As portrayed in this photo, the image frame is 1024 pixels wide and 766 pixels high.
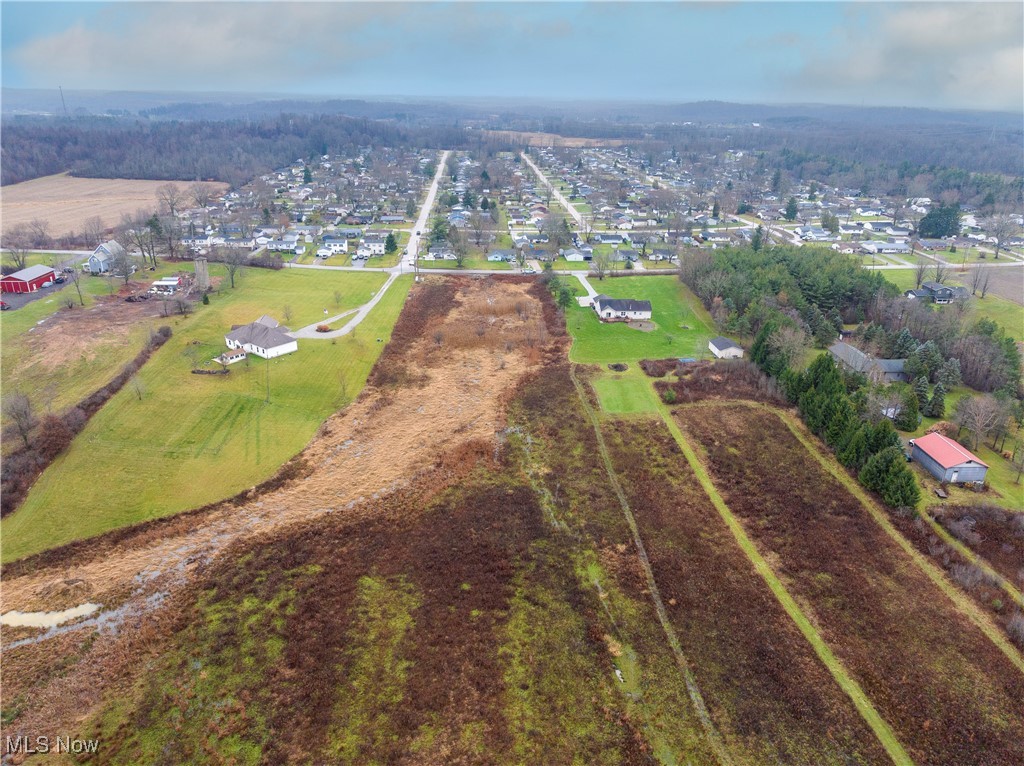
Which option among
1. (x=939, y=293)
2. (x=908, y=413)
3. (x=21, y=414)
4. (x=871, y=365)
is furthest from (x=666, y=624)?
(x=939, y=293)

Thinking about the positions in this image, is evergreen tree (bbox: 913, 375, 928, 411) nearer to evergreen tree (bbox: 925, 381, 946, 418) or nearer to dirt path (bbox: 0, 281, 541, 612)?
evergreen tree (bbox: 925, 381, 946, 418)

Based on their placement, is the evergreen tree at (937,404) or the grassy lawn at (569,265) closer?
the evergreen tree at (937,404)

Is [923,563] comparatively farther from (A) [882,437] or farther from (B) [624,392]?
(B) [624,392]

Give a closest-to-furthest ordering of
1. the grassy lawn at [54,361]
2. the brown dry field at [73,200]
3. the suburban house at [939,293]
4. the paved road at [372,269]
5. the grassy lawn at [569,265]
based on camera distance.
Answer: the grassy lawn at [54,361]
the paved road at [372,269]
the suburban house at [939,293]
the grassy lawn at [569,265]
the brown dry field at [73,200]

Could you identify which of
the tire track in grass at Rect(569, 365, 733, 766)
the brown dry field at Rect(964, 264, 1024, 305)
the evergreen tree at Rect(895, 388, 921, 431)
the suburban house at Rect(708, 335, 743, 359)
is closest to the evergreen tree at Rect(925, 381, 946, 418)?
the evergreen tree at Rect(895, 388, 921, 431)

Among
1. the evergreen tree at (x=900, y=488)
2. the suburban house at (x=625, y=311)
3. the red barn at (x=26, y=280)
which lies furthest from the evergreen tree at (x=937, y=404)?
the red barn at (x=26, y=280)

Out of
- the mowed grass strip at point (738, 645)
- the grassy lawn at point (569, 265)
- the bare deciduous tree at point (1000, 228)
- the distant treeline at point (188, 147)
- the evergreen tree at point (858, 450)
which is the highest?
the distant treeline at point (188, 147)

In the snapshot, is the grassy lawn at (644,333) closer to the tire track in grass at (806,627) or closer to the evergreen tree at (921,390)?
the evergreen tree at (921,390)
